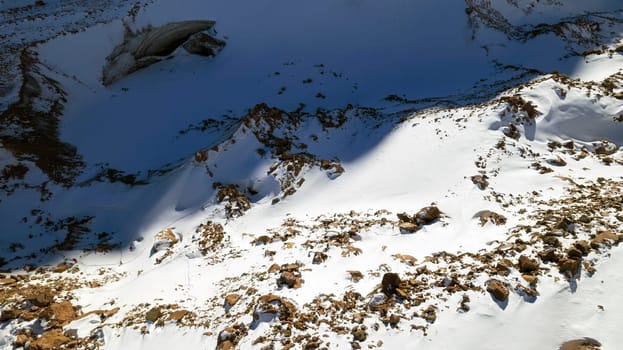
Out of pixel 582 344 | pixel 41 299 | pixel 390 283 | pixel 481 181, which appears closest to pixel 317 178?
pixel 481 181

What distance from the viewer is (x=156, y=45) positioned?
17625 mm

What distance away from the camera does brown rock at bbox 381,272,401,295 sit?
650 cm

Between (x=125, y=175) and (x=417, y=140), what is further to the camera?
(x=125, y=175)

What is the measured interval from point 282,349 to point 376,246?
3210mm

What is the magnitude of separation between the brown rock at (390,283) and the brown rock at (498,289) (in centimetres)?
143

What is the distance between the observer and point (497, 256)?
Result: 6750mm

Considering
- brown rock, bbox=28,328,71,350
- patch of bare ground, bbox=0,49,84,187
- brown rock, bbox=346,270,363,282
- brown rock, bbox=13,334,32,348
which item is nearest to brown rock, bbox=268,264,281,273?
brown rock, bbox=346,270,363,282

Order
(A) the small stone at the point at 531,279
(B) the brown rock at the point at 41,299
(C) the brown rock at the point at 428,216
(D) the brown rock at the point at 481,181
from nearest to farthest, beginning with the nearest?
1. (A) the small stone at the point at 531,279
2. (B) the brown rock at the point at 41,299
3. (C) the brown rock at the point at 428,216
4. (D) the brown rock at the point at 481,181

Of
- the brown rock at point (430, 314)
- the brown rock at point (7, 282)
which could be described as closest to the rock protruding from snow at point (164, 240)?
the brown rock at point (7, 282)

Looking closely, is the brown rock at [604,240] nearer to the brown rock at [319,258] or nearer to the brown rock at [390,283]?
the brown rock at [390,283]

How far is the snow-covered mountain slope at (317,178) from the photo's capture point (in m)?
6.23

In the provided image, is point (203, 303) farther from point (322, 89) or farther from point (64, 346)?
point (322, 89)

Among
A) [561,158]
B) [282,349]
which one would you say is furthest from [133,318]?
[561,158]

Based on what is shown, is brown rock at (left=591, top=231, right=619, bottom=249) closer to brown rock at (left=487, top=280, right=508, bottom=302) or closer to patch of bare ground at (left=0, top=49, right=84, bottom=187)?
brown rock at (left=487, top=280, right=508, bottom=302)
